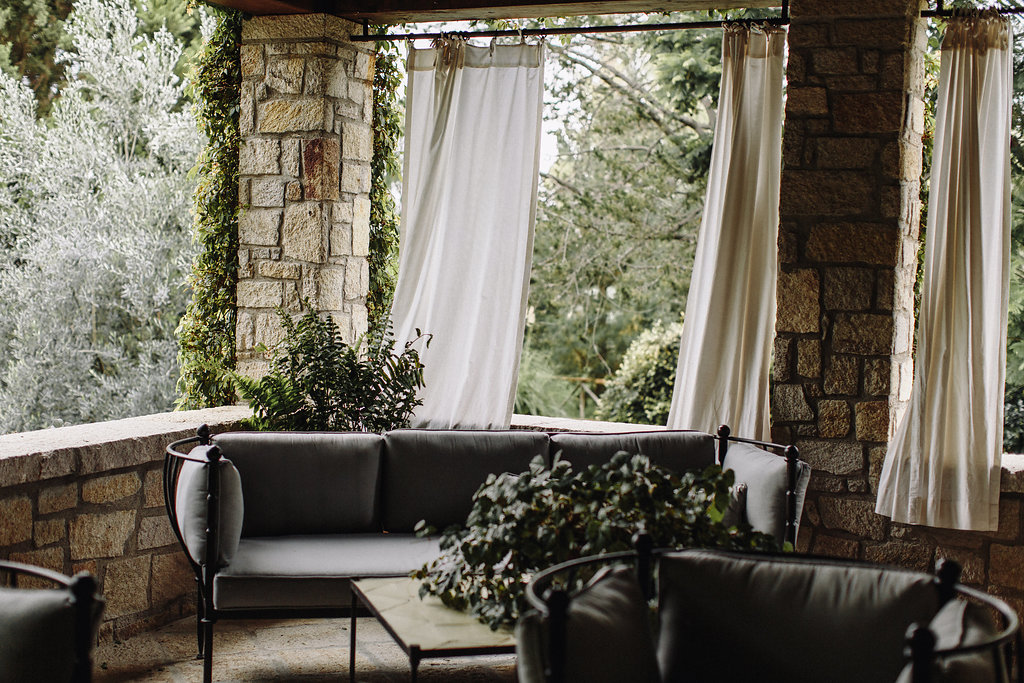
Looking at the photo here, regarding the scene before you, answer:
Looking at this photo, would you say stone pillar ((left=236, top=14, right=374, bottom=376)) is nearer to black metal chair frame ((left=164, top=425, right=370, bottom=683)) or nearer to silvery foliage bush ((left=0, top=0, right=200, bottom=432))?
black metal chair frame ((left=164, top=425, right=370, bottom=683))

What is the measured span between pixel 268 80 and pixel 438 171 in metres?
0.87

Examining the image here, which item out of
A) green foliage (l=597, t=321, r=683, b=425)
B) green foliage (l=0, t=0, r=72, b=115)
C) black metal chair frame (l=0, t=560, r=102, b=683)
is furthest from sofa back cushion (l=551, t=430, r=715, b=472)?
green foliage (l=0, t=0, r=72, b=115)

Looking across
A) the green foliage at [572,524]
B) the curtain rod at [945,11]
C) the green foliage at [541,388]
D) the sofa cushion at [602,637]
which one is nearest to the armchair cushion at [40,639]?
the sofa cushion at [602,637]

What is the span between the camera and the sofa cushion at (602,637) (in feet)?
5.35

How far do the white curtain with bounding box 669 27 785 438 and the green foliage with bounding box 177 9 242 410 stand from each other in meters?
2.09

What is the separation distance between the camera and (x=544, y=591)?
6.16 feet

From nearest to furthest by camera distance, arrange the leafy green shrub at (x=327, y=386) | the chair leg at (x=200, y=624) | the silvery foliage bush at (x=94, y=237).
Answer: the chair leg at (x=200, y=624), the leafy green shrub at (x=327, y=386), the silvery foliage bush at (x=94, y=237)

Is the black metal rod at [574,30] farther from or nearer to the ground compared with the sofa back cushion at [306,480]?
farther from the ground

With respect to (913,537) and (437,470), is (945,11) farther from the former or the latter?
(437,470)

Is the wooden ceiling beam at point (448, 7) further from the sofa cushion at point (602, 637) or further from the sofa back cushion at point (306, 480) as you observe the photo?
the sofa cushion at point (602, 637)

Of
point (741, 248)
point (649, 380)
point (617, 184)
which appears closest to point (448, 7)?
point (741, 248)

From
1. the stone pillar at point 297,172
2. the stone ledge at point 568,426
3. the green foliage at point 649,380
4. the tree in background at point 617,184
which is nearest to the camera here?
the stone ledge at point 568,426

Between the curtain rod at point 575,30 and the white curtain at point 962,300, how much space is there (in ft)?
2.06

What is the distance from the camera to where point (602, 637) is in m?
1.71
